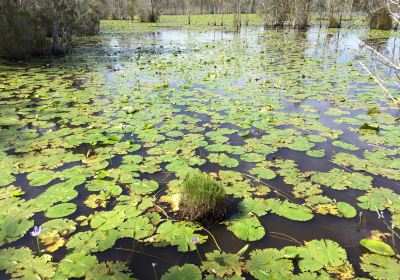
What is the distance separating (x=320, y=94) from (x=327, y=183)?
12.6ft

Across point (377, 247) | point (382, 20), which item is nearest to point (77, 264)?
point (377, 247)

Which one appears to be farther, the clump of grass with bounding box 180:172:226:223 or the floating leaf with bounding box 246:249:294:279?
the clump of grass with bounding box 180:172:226:223

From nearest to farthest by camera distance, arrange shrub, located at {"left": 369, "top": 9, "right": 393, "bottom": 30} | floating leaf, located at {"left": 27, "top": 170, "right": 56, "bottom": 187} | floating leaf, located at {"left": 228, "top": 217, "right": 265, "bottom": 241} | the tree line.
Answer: floating leaf, located at {"left": 228, "top": 217, "right": 265, "bottom": 241} < floating leaf, located at {"left": 27, "top": 170, "right": 56, "bottom": 187} < the tree line < shrub, located at {"left": 369, "top": 9, "right": 393, "bottom": 30}

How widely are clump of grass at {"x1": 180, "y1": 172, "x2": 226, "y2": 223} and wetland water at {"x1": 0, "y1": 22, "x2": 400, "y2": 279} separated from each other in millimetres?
98

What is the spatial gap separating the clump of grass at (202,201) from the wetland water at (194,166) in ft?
0.32

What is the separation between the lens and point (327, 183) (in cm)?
337

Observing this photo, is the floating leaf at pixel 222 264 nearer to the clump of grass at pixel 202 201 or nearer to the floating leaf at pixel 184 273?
the floating leaf at pixel 184 273

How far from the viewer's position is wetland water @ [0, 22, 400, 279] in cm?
245

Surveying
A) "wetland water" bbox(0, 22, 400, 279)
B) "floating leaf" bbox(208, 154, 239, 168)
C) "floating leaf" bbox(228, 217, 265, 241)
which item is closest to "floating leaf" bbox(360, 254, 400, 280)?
"wetland water" bbox(0, 22, 400, 279)

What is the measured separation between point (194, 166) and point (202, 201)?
1.06 metres

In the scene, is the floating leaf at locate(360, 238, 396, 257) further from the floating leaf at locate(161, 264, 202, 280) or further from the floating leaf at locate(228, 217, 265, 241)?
the floating leaf at locate(161, 264, 202, 280)

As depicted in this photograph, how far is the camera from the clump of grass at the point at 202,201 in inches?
111

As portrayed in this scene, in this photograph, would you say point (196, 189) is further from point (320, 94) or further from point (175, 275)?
point (320, 94)

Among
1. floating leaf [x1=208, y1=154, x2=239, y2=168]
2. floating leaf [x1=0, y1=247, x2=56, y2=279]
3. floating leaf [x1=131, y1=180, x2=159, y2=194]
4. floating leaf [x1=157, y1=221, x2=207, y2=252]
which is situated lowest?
floating leaf [x1=0, y1=247, x2=56, y2=279]
